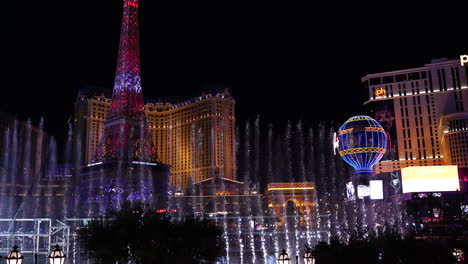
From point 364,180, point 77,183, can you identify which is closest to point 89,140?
point 77,183

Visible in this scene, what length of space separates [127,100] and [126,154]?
26.1 ft

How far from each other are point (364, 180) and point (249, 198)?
4116cm

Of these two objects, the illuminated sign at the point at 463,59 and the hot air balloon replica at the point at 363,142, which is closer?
the hot air balloon replica at the point at 363,142

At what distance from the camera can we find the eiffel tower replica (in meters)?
62.4

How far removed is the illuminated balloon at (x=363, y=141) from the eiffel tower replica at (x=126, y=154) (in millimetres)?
27889

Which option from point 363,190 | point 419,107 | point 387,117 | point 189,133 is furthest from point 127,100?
point 419,107

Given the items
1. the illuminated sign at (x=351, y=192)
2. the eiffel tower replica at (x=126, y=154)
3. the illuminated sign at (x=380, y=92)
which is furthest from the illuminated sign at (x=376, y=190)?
the illuminated sign at (x=380, y=92)

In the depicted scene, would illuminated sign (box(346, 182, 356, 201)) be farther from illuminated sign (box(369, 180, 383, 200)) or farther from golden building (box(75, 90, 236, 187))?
golden building (box(75, 90, 236, 187))

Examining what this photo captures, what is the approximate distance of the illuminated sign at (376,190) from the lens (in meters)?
48.8

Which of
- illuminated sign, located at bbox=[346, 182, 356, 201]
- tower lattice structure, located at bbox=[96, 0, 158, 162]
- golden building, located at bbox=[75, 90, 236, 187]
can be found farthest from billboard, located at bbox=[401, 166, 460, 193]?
golden building, located at bbox=[75, 90, 236, 187]

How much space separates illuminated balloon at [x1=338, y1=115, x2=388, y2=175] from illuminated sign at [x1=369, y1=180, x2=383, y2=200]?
9.67ft

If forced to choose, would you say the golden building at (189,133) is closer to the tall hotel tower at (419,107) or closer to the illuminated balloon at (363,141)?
the tall hotel tower at (419,107)

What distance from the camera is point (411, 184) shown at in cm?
4731

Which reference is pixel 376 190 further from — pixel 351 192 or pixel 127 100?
pixel 127 100
